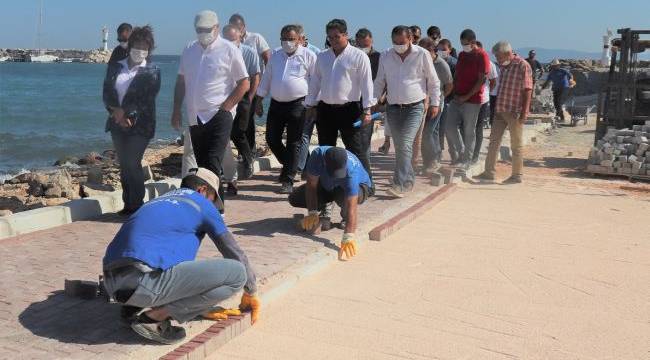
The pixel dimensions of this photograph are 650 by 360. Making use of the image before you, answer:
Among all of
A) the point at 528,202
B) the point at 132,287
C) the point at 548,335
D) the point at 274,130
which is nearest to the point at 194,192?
the point at 132,287

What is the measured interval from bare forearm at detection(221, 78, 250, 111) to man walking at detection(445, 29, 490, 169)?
12.7 ft

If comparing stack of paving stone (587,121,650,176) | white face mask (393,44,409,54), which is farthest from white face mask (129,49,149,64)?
stack of paving stone (587,121,650,176)

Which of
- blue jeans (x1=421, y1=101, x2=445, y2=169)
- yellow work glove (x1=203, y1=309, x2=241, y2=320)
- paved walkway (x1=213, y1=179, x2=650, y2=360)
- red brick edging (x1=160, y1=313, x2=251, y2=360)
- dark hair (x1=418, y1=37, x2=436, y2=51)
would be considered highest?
dark hair (x1=418, y1=37, x2=436, y2=51)

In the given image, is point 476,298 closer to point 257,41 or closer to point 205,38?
point 205,38

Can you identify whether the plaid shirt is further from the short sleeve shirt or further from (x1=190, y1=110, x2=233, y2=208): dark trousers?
(x1=190, y1=110, x2=233, y2=208): dark trousers

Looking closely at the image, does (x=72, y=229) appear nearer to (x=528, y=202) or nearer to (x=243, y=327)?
(x=243, y=327)

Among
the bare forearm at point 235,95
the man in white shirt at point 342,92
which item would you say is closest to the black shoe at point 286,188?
the man in white shirt at point 342,92

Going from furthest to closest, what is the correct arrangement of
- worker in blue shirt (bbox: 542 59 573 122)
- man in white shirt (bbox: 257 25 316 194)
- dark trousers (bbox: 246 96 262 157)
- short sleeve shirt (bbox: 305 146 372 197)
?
1. worker in blue shirt (bbox: 542 59 573 122)
2. dark trousers (bbox: 246 96 262 157)
3. man in white shirt (bbox: 257 25 316 194)
4. short sleeve shirt (bbox: 305 146 372 197)

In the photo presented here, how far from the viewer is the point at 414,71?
28.0ft

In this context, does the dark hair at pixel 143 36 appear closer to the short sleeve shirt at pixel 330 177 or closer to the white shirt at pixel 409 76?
the short sleeve shirt at pixel 330 177

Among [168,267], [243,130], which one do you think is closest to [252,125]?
[243,130]

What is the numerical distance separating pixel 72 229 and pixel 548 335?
4374 millimetres

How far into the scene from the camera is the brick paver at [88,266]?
13.7 feet

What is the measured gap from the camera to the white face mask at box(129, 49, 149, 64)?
7165 mm
